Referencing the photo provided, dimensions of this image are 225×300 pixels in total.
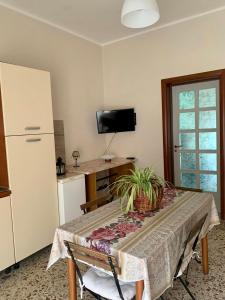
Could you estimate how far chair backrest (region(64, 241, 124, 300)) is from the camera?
4.39ft

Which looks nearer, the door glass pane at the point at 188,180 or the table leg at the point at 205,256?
the table leg at the point at 205,256

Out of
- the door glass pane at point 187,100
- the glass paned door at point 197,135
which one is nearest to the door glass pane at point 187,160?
the glass paned door at point 197,135

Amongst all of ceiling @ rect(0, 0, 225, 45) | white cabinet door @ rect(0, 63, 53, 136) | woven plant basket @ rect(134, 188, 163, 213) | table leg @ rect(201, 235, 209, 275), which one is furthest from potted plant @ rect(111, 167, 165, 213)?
ceiling @ rect(0, 0, 225, 45)

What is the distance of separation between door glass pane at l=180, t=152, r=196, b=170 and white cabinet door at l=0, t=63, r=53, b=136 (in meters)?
2.17

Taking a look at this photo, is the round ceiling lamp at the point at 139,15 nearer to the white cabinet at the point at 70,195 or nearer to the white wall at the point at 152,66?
the white wall at the point at 152,66

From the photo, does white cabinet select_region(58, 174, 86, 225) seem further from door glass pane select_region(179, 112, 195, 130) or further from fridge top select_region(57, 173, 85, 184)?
door glass pane select_region(179, 112, 195, 130)

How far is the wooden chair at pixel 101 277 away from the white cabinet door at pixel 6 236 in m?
1.08

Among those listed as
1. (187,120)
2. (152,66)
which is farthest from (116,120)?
(187,120)

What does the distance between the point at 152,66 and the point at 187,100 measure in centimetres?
78

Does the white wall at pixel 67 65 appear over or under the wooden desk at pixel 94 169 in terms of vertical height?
over

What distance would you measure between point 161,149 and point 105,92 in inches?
59.8

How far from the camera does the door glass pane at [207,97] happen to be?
3.55 meters

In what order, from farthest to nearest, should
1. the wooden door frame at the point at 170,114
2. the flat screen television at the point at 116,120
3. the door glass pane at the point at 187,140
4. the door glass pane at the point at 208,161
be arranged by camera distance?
the flat screen television at the point at 116,120, the door glass pane at the point at 187,140, the door glass pane at the point at 208,161, the wooden door frame at the point at 170,114

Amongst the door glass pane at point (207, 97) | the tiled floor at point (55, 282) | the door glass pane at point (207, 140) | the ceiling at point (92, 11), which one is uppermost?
the ceiling at point (92, 11)
